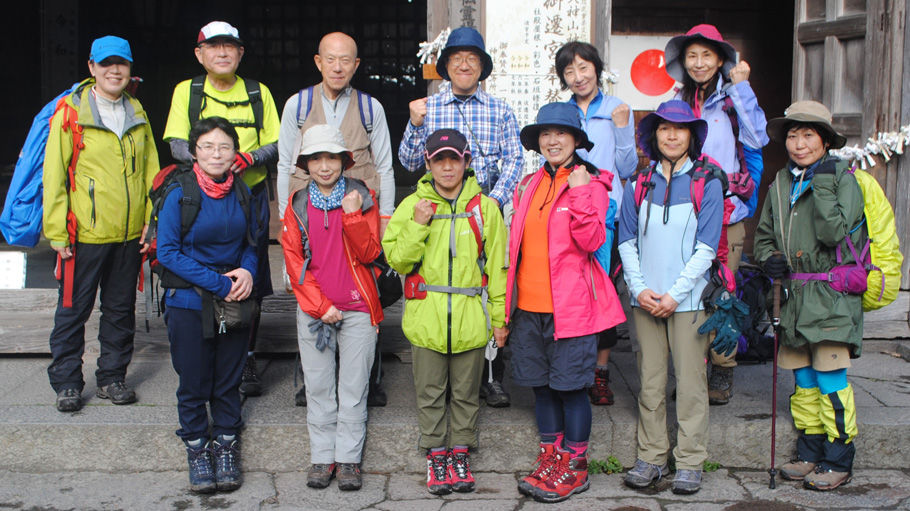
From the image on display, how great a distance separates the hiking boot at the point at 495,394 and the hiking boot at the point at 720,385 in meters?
1.14

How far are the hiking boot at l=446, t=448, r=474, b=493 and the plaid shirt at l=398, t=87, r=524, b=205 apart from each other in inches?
55.3

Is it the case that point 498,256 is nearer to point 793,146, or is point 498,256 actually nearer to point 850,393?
point 793,146

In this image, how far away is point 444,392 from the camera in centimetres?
425

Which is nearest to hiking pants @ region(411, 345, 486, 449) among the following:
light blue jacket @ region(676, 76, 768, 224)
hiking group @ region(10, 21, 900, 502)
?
hiking group @ region(10, 21, 900, 502)

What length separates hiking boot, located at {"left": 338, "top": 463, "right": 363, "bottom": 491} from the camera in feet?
13.8

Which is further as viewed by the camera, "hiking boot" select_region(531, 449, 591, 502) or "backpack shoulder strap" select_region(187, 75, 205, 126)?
"backpack shoulder strap" select_region(187, 75, 205, 126)

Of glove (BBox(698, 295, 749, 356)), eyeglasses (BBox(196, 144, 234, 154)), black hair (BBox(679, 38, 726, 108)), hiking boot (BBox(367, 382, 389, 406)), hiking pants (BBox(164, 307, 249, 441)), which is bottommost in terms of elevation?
hiking boot (BBox(367, 382, 389, 406))

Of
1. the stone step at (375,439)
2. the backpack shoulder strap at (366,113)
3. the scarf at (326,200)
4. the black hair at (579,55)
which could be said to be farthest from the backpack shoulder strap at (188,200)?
the black hair at (579,55)

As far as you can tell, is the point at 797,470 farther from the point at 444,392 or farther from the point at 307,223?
the point at 307,223

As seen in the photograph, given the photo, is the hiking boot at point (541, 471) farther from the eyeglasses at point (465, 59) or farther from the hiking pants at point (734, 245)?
the eyeglasses at point (465, 59)

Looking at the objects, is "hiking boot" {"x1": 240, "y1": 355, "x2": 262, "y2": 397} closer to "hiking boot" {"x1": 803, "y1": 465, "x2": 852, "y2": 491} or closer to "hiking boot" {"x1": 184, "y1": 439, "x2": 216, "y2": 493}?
"hiking boot" {"x1": 184, "y1": 439, "x2": 216, "y2": 493}

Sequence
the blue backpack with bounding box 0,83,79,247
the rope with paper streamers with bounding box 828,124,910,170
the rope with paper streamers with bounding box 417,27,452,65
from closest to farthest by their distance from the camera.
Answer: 1. the blue backpack with bounding box 0,83,79,247
2. the rope with paper streamers with bounding box 828,124,910,170
3. the rope with paper streamers with bounding box 417,27,452,65

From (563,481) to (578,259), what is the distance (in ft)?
3.51

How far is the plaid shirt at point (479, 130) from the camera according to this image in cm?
471
